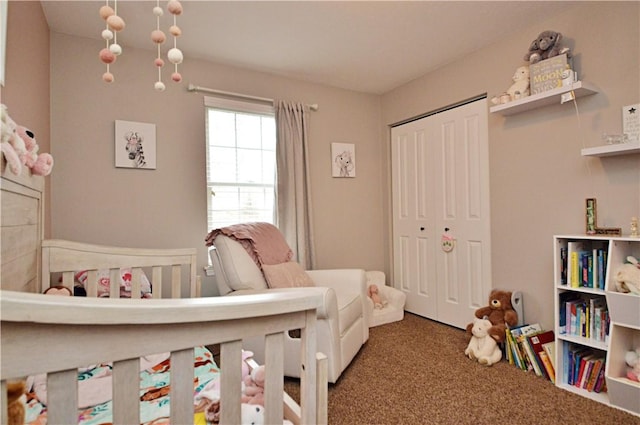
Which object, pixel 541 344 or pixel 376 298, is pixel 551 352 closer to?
pixel 541 344

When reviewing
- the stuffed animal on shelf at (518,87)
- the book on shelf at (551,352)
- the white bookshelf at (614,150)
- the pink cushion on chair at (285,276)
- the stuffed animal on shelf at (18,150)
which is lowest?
the book on shelf at (551,352)

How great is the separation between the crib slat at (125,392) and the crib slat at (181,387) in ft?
0.18

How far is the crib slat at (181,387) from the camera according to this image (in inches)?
22.0

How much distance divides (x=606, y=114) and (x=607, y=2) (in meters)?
0.68

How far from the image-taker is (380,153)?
383 centimetres

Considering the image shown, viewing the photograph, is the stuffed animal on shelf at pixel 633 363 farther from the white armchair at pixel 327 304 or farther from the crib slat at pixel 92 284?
the crib slat at pixel 92 284

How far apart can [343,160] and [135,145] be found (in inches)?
76.5

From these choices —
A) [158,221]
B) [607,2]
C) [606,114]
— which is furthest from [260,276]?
[607,2]

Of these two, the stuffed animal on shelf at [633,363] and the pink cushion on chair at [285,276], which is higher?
the pink cushion on chair at [285,276]

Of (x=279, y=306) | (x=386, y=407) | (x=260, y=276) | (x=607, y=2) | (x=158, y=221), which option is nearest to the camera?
(x=279, y=306)

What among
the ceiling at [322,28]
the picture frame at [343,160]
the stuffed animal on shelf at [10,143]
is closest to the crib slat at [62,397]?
the stuffed animal on shelf at [10,143]

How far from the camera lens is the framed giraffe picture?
2.57m

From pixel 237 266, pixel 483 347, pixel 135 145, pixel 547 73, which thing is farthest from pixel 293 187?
pixel 547 73

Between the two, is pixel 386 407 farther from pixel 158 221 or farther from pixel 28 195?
pixel 158 221
